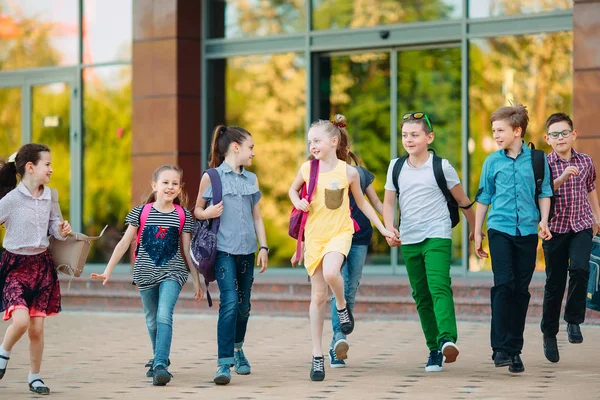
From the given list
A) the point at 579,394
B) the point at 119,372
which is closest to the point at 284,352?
the point at 119,372

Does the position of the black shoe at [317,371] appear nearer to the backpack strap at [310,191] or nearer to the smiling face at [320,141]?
the backpack strap at [310,191]

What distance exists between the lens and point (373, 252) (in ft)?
49.1

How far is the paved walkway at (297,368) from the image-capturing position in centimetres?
726

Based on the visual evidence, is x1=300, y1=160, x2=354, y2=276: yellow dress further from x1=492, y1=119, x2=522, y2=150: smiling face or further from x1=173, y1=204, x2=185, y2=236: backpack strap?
x1=492, y1=119, x2=522, y2=150: smiling face

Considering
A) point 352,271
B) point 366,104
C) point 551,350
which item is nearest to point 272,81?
point 366,104

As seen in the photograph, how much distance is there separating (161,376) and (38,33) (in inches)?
435

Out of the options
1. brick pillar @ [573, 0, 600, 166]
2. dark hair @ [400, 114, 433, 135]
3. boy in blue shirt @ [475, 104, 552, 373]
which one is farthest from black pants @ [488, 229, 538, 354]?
brick pillar @ [573, 0, 600, 166]

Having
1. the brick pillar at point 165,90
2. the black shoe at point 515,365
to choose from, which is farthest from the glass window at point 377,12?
the black shoe at point 515,365

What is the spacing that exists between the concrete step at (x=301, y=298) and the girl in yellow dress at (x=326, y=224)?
411 cm

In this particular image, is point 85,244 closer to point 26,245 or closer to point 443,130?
point 26,245

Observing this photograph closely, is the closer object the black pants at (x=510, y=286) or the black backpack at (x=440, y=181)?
the black pants at (x=510, y=286)

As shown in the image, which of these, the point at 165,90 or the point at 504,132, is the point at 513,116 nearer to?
the point at 504,132

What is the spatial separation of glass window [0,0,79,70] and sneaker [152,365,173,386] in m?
10.2

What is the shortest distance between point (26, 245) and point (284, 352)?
281 centimetres
